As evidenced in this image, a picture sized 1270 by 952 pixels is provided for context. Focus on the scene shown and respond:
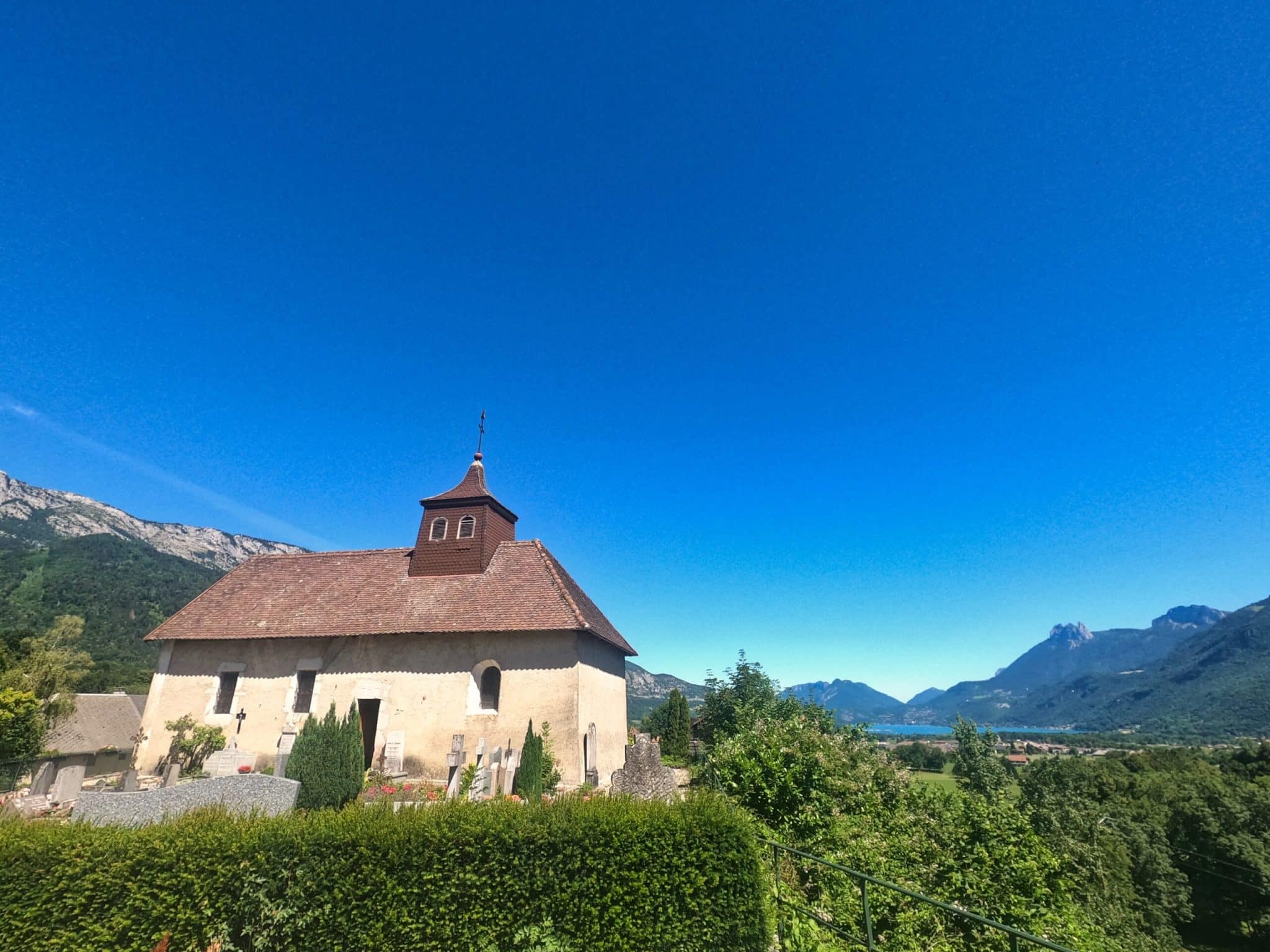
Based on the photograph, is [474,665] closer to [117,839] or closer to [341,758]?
[341,758]

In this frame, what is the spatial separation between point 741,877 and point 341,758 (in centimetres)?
1135

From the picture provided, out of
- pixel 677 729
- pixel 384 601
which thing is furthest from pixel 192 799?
A: pixel 677 729

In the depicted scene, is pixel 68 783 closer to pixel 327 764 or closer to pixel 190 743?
pixel 327 764

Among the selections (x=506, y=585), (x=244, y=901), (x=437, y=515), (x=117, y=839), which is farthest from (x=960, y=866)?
(x=437, y=515)

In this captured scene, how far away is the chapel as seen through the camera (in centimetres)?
1775

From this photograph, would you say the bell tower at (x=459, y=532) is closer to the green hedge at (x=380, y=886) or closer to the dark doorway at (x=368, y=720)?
the dark doorway at (x=368, y=720)

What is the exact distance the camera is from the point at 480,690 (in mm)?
18625

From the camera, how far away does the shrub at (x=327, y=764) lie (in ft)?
42.8

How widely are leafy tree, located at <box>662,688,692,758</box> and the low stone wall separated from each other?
25.5 metres

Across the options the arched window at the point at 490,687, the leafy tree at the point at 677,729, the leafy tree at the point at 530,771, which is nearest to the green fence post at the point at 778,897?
the leafy tree at the point at 530,771

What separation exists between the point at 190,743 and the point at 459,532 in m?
11.7

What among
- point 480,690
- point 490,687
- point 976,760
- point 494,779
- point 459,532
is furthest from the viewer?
point 976,760

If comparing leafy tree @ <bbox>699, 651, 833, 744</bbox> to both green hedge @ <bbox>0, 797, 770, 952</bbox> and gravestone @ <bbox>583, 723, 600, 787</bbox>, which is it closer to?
gravestone @ <bbox>583, 723, 600, 787</bbox>

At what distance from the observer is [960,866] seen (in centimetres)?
952
